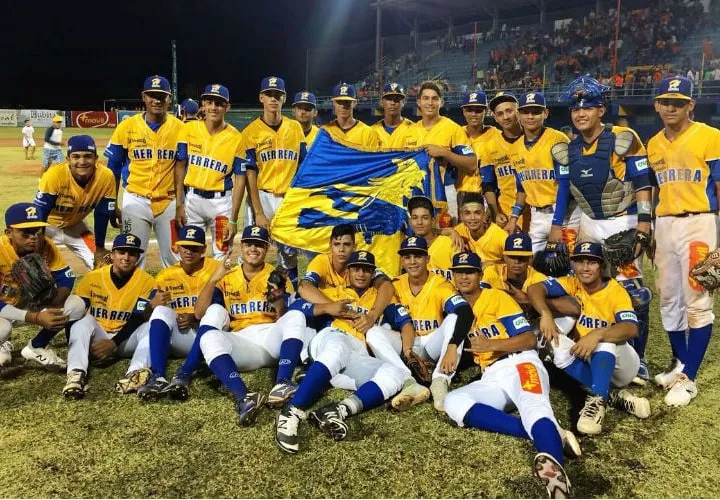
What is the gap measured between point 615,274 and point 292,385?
8.74ft

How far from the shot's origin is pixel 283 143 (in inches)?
231

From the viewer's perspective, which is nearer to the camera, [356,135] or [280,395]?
[280,395]

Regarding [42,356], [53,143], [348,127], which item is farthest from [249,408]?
[53,143]

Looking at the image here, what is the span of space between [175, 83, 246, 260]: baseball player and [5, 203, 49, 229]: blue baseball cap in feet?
4.99

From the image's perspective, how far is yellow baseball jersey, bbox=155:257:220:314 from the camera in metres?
4.60

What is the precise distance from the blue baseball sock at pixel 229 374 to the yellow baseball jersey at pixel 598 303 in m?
2.29

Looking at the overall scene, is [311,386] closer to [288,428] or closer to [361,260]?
[288,428]

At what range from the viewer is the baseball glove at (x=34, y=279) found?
4.21 m

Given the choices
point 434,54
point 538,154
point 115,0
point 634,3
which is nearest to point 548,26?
point 634,3

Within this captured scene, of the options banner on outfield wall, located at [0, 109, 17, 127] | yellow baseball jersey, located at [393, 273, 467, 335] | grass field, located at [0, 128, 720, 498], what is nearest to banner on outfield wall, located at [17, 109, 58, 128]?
banner on outfield wall, located at [0, 109, 17, 127]

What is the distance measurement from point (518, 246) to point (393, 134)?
2310mm

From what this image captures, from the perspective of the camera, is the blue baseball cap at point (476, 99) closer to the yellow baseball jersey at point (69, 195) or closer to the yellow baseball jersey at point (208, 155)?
the yellow baseball jersey at point (208, 155)

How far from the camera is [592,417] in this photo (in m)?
3.46

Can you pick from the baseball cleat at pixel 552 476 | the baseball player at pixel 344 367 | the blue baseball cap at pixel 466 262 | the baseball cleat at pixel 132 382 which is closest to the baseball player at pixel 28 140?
the baseball cleat at pixel 132 382
